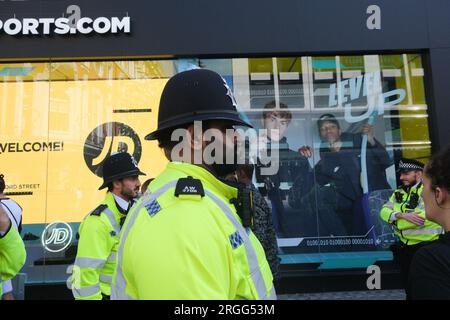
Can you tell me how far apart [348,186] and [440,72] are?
284 centimetres

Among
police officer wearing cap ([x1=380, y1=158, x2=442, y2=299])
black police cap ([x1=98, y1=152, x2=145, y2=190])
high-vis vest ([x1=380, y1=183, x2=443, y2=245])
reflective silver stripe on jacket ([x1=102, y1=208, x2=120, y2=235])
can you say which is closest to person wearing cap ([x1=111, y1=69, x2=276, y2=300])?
reflective silver stripe on jacket ([x1=102, y1=208, x2=120, y2=235])

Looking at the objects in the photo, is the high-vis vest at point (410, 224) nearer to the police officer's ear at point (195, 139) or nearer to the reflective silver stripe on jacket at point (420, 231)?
the reflective silver stripe on jacket at point (420, 231)

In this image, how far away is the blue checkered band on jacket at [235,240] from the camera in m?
1.23

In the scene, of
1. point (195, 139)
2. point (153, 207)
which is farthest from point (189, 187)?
point (195, 139)

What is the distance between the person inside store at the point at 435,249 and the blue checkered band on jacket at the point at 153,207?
124cm

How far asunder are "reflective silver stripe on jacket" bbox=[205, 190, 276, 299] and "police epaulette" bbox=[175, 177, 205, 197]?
71mm

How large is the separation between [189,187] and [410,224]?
4.79 m

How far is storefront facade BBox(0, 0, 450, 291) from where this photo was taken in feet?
23.9

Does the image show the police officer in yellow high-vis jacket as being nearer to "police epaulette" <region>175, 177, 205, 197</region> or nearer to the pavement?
"police epaulette" <region>175, 177, 205, 197</region>

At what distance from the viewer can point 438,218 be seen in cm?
190

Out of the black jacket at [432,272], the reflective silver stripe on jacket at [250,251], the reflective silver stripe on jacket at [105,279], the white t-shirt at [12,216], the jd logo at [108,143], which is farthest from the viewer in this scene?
the jd logo at [108,143]

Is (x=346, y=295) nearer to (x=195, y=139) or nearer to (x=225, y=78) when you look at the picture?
(x=225, y=78)

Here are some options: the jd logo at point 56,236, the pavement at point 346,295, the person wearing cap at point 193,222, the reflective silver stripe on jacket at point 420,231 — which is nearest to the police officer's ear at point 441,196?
the person wearing cap at point 193,222
